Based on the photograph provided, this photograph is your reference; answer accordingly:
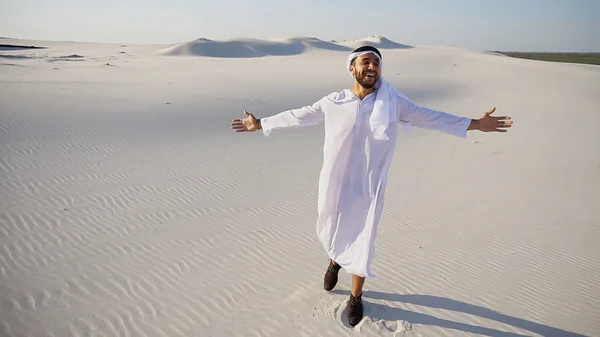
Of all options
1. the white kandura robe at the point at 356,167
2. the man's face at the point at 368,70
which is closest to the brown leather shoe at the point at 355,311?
the white kandura robe at the point at 356,167

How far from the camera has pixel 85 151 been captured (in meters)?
8.38

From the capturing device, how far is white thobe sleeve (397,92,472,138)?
10.6ft

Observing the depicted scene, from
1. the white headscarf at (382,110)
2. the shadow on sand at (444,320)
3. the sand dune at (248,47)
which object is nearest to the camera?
the white headscarf at (382,110)

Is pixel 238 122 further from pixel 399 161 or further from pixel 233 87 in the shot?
pixel 233 87

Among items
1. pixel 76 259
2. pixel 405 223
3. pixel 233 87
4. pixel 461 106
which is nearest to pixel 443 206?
pixel 405 223

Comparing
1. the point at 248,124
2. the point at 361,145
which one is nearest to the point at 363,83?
the point at 361,145

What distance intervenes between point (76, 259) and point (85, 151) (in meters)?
4.55

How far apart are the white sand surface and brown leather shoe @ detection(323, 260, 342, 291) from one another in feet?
0.34

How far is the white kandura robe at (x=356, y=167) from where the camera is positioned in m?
3.21

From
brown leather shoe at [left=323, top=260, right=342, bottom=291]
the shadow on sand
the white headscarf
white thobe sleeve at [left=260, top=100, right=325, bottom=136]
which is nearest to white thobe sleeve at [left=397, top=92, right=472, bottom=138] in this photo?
the white headscarf

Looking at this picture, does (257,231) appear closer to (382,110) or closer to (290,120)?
(290,120)

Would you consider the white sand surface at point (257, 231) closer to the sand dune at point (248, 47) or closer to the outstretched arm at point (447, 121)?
the outstretched arm at point (447, 121)

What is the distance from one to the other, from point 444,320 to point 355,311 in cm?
86

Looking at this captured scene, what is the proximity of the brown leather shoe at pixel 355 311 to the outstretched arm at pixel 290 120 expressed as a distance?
1.59m
